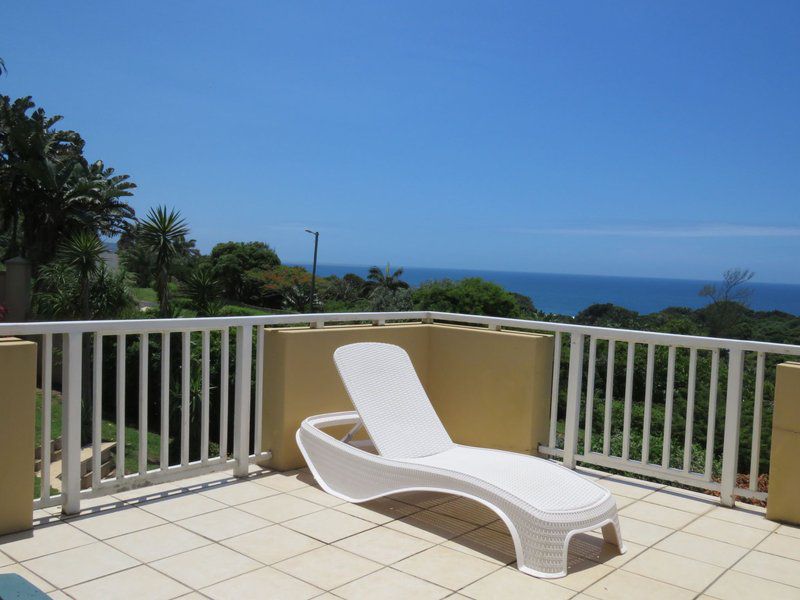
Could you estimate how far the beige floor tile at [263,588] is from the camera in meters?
2.77

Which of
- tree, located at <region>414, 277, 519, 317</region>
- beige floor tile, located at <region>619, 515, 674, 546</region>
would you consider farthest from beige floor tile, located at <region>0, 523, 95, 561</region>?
tree, located at <region>414, 277, 519, 317</region>

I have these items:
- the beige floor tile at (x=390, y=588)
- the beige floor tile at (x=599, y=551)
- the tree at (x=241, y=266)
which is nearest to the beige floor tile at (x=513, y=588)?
the beige floor tile at (x=390, y=588)

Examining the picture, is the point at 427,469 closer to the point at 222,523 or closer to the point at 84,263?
the point at 222,523

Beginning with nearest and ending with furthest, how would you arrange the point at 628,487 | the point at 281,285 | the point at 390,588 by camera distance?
the point at 390,588 → the point at 628,487 → the point at 281,285

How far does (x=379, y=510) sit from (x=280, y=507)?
58 centimetres

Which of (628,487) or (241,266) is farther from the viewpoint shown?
(241,266)

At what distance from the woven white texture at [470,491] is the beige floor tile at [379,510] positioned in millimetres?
68

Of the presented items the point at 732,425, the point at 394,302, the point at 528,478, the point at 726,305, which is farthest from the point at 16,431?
the point at 394,302

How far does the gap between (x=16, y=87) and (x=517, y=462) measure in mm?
34927

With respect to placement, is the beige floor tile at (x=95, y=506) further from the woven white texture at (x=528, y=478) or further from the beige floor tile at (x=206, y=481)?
the woven white texture at (x=528, y=478)

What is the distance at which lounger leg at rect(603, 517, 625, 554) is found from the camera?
3375 millimetres

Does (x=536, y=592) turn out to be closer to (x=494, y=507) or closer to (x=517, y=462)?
(x=494, y=507)

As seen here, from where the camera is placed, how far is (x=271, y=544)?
334 centimetres

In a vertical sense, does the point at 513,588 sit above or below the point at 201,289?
below
